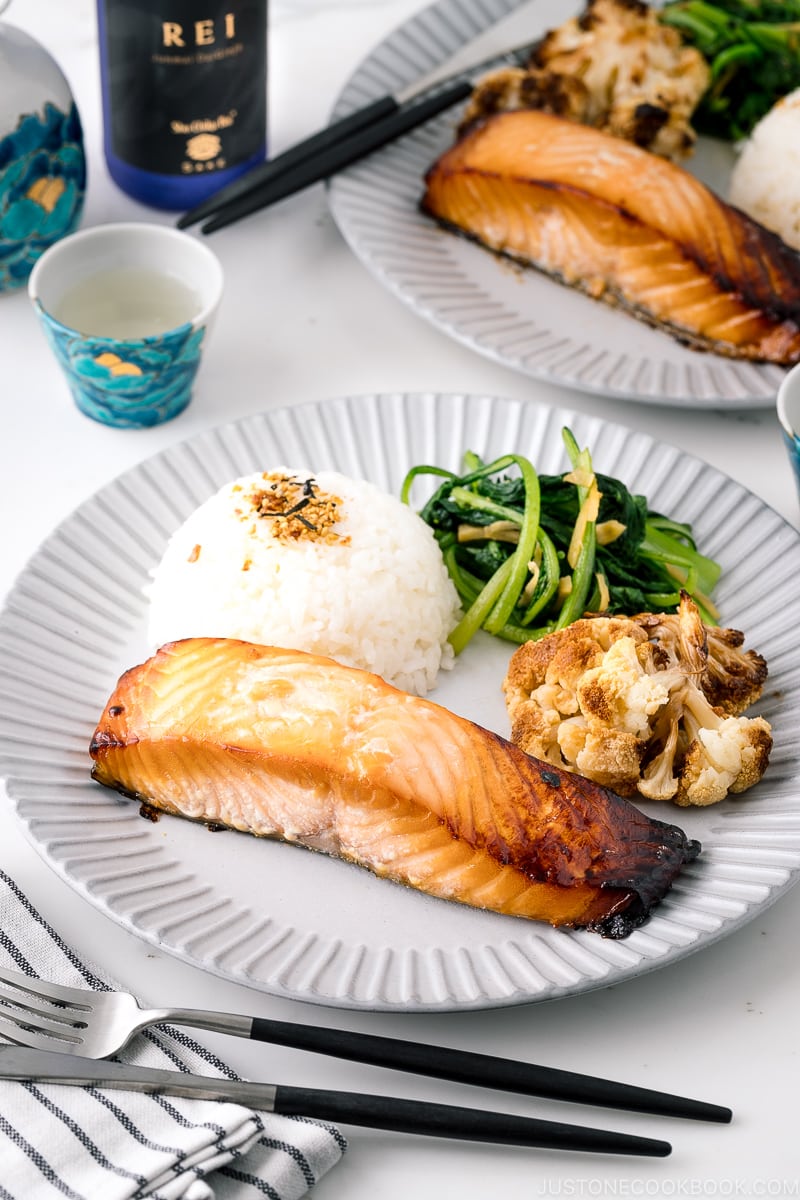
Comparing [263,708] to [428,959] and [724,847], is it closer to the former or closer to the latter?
[428,959]

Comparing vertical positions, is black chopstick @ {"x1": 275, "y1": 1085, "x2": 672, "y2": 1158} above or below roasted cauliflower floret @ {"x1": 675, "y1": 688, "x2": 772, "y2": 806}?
below

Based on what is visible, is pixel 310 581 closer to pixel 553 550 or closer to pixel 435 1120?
pixel 553 550

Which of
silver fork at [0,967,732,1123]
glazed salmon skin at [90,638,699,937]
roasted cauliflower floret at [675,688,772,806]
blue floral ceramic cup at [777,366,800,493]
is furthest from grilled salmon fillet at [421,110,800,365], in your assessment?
silver fork at [0,967,732,1123]

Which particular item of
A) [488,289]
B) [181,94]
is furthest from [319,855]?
[181,94]

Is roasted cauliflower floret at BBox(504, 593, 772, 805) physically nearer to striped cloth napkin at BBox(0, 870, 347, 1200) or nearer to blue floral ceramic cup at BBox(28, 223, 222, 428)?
striped cloth napkin at BBox(0, 870, 347, 1200)

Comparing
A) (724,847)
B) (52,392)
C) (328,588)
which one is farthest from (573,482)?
(52,392)

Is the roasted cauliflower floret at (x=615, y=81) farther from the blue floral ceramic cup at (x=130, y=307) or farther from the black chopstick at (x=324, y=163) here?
the blue floral ceramic cup at (x=130, y=307)
